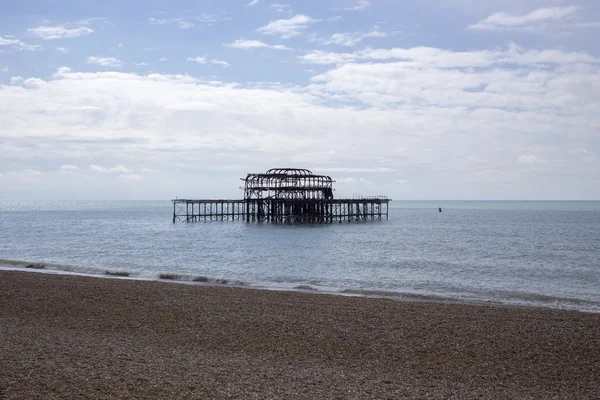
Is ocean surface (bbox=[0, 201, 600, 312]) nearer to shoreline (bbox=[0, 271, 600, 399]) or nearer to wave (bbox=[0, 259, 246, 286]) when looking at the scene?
wave (bbox=[0, 259, 246, 286])

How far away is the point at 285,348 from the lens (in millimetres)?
10656

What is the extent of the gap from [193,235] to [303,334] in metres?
40.5

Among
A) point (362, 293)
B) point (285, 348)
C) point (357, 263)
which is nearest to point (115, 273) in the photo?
point (362, 293)

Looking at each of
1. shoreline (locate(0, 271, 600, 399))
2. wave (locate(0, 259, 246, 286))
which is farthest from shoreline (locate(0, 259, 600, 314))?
shoreline (locate(0, 271, 600, 399))

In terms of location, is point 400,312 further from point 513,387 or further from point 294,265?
point 294,265

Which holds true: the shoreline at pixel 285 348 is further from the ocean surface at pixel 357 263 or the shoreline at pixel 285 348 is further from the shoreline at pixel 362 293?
the ocean surface at pixel 357 263

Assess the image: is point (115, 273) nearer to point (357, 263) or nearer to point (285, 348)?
point (357, 263)

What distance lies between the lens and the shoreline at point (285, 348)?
8273mm

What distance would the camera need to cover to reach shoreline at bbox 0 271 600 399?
27.1 ft

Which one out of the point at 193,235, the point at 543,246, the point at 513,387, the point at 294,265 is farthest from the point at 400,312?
the point at 193,235

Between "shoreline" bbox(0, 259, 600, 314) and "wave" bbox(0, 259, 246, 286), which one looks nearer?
"shoreline" bbox(0, 259, 600, 314)

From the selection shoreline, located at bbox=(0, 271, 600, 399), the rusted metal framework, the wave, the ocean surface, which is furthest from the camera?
the rusted metal framework

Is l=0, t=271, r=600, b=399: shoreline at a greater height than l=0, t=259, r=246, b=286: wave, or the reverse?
l=0, t=271, r=600, b=399: shoreline

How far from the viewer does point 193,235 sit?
5122 cm
